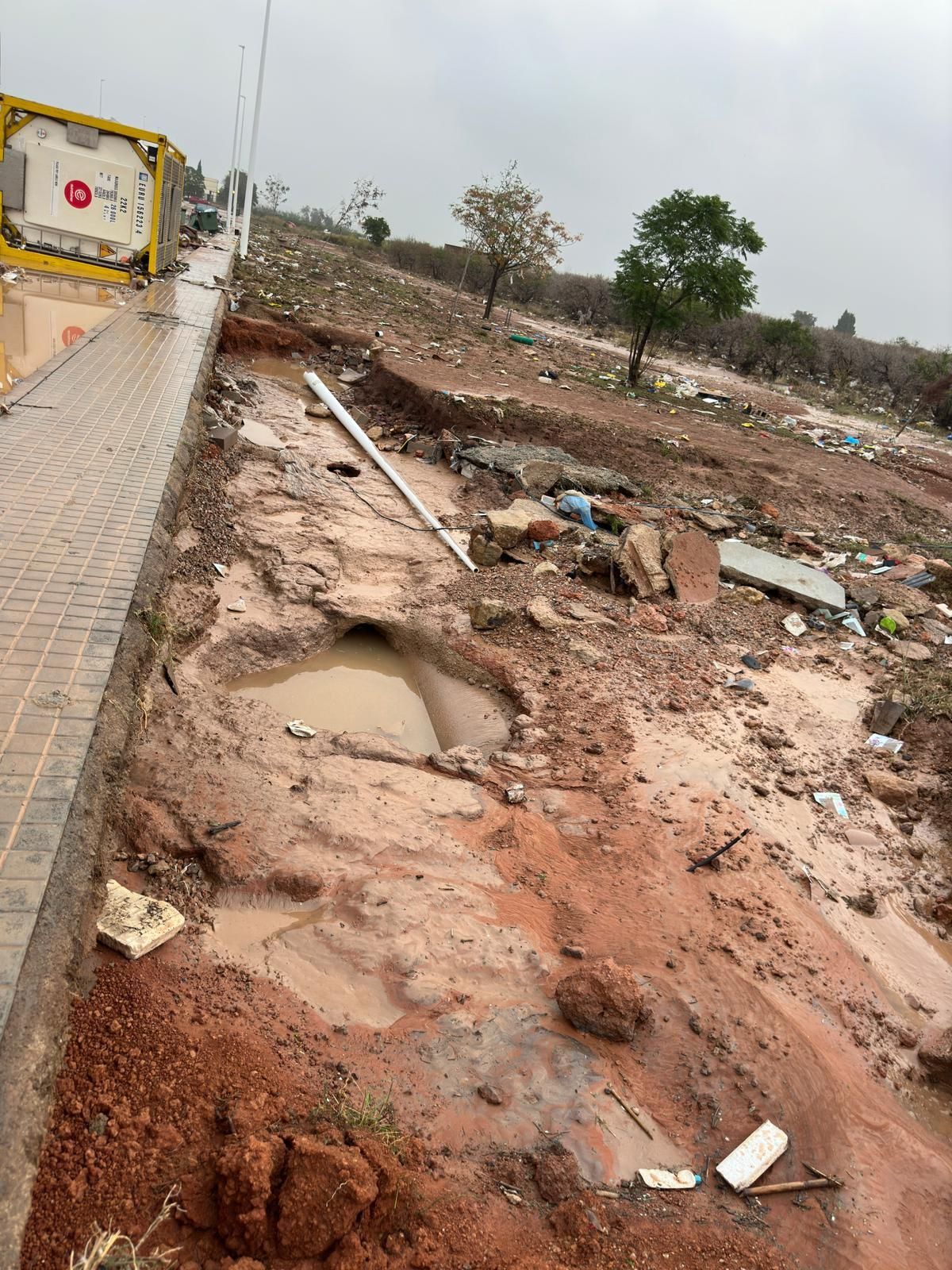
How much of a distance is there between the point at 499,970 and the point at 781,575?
6802 mm

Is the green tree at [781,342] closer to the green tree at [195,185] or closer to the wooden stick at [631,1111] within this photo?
the wooden stick at [631,1111]

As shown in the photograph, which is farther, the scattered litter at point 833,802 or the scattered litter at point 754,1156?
the scattered litter at point 833,802

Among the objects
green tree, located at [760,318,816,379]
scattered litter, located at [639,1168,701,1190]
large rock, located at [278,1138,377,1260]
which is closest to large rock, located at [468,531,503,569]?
scattered litter, located at [639,1168,701,1190]

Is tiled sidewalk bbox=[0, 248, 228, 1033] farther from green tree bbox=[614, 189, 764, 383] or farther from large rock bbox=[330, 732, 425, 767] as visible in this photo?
green tree bbox=[614, 189, 764, 383]

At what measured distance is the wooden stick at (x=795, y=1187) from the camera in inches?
110

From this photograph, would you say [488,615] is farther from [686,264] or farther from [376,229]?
[376,229]

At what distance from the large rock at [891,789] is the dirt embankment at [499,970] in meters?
0.13

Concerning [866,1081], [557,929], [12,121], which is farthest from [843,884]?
[12,121]

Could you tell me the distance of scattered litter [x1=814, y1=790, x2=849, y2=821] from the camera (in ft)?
17.7

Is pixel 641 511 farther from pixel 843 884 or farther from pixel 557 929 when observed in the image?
pixel 557 929

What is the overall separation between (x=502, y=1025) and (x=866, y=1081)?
5.84ft

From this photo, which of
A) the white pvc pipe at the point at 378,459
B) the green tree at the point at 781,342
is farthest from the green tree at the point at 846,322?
the white pvc pipe at the point at 378,459

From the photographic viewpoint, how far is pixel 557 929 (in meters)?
3.88

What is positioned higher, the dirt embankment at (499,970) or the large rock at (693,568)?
the large rock at (693,568)
